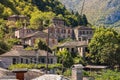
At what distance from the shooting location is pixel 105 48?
76.5 meters

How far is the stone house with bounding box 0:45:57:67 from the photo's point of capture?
6300cm

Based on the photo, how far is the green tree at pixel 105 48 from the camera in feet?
248

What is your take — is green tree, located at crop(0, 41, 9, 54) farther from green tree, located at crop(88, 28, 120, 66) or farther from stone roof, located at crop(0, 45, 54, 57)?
green tree, located at crop(88, 28, 120, 66)

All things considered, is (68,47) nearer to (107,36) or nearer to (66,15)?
(107,36)

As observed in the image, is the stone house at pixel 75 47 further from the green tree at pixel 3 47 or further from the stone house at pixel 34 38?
the green tree at pixel 3 47

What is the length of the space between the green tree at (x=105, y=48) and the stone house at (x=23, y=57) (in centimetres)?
1023

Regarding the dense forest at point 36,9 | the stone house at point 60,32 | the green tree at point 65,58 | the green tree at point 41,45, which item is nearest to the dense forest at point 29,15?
the dense forest at point 36,9

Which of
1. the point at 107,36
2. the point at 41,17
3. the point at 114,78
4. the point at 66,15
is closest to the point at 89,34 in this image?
the point at 41,17

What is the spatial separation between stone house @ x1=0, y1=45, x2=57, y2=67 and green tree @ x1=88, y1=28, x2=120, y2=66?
33.6ft

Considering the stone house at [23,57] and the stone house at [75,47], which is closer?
the stone house at [23,57]

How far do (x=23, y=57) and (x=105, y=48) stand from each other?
16.9 meters

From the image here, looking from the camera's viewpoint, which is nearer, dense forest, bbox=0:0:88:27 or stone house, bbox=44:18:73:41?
stone house, bbox=44:18:73:41

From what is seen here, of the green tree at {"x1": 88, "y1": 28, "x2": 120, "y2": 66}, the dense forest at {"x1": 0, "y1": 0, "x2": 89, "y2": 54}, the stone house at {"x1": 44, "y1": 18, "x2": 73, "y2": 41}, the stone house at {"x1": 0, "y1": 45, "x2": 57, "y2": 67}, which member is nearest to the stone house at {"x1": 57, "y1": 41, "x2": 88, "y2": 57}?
the green tree at {"x1": 88, "y1": 28, "x2": 120, "y2": 66}

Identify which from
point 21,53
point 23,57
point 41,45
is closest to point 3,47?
point 41,45
